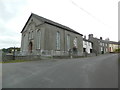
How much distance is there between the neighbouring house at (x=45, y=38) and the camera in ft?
62.7

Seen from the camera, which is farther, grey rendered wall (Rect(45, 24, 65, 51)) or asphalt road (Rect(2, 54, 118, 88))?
grey rendered wall (Rect(45, 24, 65, 51))

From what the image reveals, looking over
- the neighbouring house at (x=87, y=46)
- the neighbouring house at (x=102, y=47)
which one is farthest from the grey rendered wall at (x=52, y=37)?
the neighbouring house at (x=102, y=47)

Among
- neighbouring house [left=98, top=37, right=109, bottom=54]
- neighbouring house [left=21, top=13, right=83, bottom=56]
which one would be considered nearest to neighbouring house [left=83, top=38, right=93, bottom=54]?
neighbouring house [left=98, top=37, right=109, bottom=54]

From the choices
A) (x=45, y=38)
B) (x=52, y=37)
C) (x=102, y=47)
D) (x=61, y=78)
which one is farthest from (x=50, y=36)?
(x=102, y=47)

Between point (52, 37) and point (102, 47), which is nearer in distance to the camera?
point (52, 37)

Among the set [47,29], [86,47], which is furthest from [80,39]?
[47,29]

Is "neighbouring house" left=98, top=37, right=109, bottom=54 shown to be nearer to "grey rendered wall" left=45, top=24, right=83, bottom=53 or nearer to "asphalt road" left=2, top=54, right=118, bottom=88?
"grey rendered wall" left=45, top=24, right=83, bottom=53

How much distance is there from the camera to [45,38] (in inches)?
754

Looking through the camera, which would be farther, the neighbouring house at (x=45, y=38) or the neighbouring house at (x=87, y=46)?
the neighbouring house at (x=87, y=46)

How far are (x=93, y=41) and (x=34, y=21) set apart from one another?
33692 millimetres

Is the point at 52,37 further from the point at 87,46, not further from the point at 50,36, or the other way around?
the point at 87,46

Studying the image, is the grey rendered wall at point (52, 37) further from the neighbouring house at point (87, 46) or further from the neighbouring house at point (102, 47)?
the neighbouring house at point (102, 47)

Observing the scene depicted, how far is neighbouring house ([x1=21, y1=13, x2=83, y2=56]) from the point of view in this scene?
19.1m

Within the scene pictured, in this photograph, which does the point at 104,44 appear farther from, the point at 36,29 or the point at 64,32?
the point at 36,29
